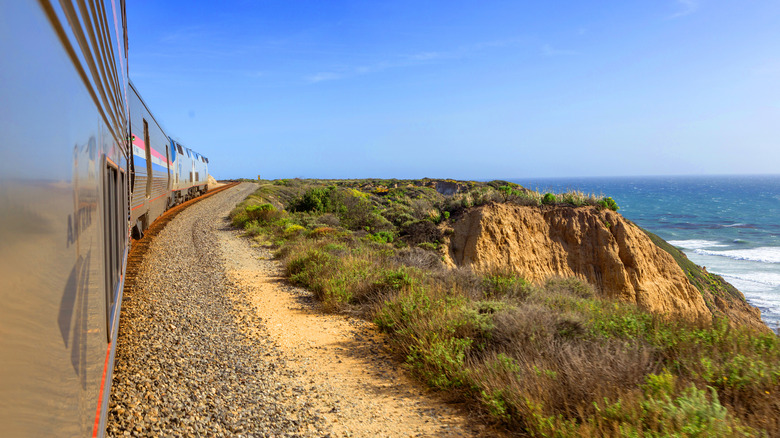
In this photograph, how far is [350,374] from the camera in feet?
18.4

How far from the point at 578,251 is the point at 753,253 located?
34.5 metres

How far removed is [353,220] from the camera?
68.8ft

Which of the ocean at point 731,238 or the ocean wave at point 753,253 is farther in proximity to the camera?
the ocean wave at point 753,253

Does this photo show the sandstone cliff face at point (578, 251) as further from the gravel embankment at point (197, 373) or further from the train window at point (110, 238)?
the train window at point (110, 238)

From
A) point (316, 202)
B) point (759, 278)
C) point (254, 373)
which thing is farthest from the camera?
point (759, 278)

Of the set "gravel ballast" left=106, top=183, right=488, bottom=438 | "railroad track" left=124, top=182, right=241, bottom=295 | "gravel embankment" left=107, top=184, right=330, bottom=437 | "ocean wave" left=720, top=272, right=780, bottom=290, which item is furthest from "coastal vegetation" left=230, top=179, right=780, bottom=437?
"ocean wave" left=720, top=272, right=780, bottom=290

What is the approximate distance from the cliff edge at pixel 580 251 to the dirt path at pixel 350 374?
7268 mm

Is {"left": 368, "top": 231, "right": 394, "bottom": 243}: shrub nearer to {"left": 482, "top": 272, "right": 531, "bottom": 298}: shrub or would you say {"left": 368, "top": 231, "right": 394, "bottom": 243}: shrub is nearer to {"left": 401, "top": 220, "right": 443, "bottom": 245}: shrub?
{"left": 401, "top": 220, "right": 443, "bottom": 245}: shrub

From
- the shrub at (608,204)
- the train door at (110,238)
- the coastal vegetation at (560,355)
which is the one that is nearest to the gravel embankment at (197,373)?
the train door at (110,238)

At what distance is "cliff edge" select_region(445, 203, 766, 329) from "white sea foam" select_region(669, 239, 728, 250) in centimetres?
3176

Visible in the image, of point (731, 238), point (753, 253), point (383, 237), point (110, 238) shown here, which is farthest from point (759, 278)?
point (110, 238)

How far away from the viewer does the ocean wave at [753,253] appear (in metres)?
36.9

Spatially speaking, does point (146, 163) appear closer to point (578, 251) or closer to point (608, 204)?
point (578, 251)

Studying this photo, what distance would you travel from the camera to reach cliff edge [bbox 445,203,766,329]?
1502cm
